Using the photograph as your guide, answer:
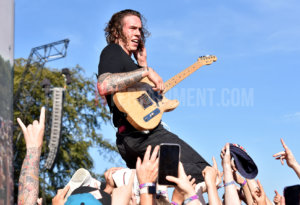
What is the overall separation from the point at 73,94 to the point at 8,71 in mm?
26713

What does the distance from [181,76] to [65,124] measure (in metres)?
20.7

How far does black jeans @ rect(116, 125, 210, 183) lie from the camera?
335cm

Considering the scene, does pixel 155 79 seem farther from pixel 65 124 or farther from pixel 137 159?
pixel 65 124

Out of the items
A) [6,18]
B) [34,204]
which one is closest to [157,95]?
[34,204]

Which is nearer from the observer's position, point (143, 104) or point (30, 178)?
point (30, 178)

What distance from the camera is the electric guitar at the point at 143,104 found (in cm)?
346

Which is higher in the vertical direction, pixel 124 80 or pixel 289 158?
pixel 124 80

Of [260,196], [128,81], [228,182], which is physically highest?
[128,81]

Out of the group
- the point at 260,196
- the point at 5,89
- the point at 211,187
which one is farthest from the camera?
the point at 260,196

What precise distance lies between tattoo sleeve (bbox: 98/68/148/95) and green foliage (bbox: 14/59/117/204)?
20.1 m

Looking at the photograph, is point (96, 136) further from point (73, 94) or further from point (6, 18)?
point (6, 18)

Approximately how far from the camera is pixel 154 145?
3436 mm

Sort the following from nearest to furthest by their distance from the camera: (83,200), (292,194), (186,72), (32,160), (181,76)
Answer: (83,200) → (32,160) → (292,194) → (181,76) → (186,72)

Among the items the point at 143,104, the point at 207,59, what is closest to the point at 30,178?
the point at 143,104
